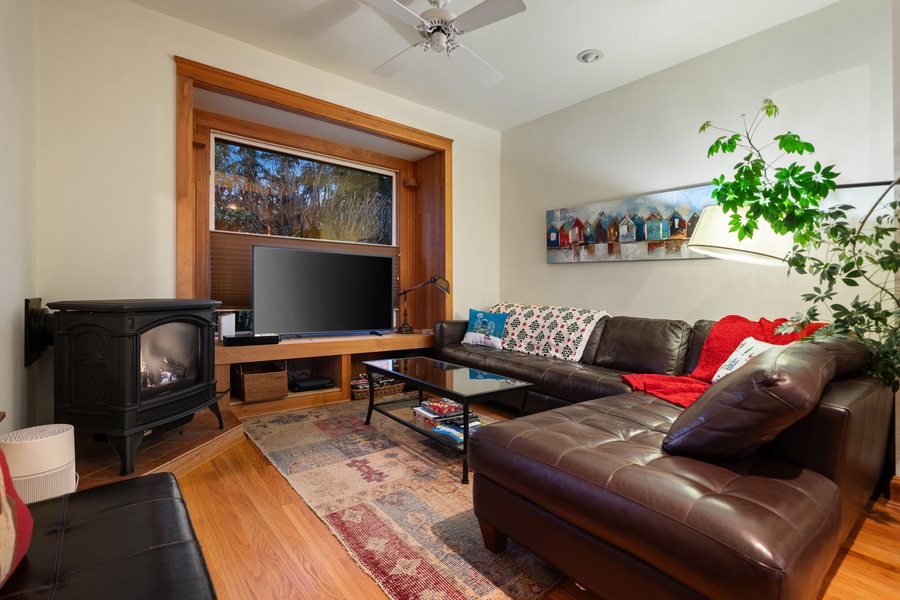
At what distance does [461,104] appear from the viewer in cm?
395

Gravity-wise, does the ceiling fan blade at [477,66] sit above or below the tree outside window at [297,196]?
above

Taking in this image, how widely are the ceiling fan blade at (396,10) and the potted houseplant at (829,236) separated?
1.88 meters

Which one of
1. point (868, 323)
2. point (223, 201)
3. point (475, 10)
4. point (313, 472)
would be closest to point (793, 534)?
point (868, 323)

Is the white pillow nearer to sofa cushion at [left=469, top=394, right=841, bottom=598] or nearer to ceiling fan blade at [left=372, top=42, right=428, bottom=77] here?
sofa cushion at [left=469, top=394, right=841, bottom=598]

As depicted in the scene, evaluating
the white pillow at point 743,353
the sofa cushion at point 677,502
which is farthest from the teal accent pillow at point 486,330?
the sofa cushion at point 677,502

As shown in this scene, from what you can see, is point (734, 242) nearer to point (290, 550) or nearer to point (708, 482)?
point (708, 482)

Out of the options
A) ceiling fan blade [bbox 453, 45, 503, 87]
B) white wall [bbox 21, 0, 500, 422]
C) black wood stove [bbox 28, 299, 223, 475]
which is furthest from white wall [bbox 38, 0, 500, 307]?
ceiling fan blade [bbox 453, 45, 503, 87]

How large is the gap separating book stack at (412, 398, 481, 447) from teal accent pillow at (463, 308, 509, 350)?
1.26 metres

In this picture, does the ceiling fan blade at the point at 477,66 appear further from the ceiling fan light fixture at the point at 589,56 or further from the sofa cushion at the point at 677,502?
the sofa cushion at the point at 677,502

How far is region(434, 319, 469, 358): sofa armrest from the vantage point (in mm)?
3896

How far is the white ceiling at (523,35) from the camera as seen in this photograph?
8.31 ft

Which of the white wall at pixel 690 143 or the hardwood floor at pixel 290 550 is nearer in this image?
the hardwood floor at pixel 290 550

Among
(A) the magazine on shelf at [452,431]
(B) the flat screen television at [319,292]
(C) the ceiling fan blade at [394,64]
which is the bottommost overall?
(A) the magazine on shelf at [452,431]

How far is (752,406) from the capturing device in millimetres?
1117
